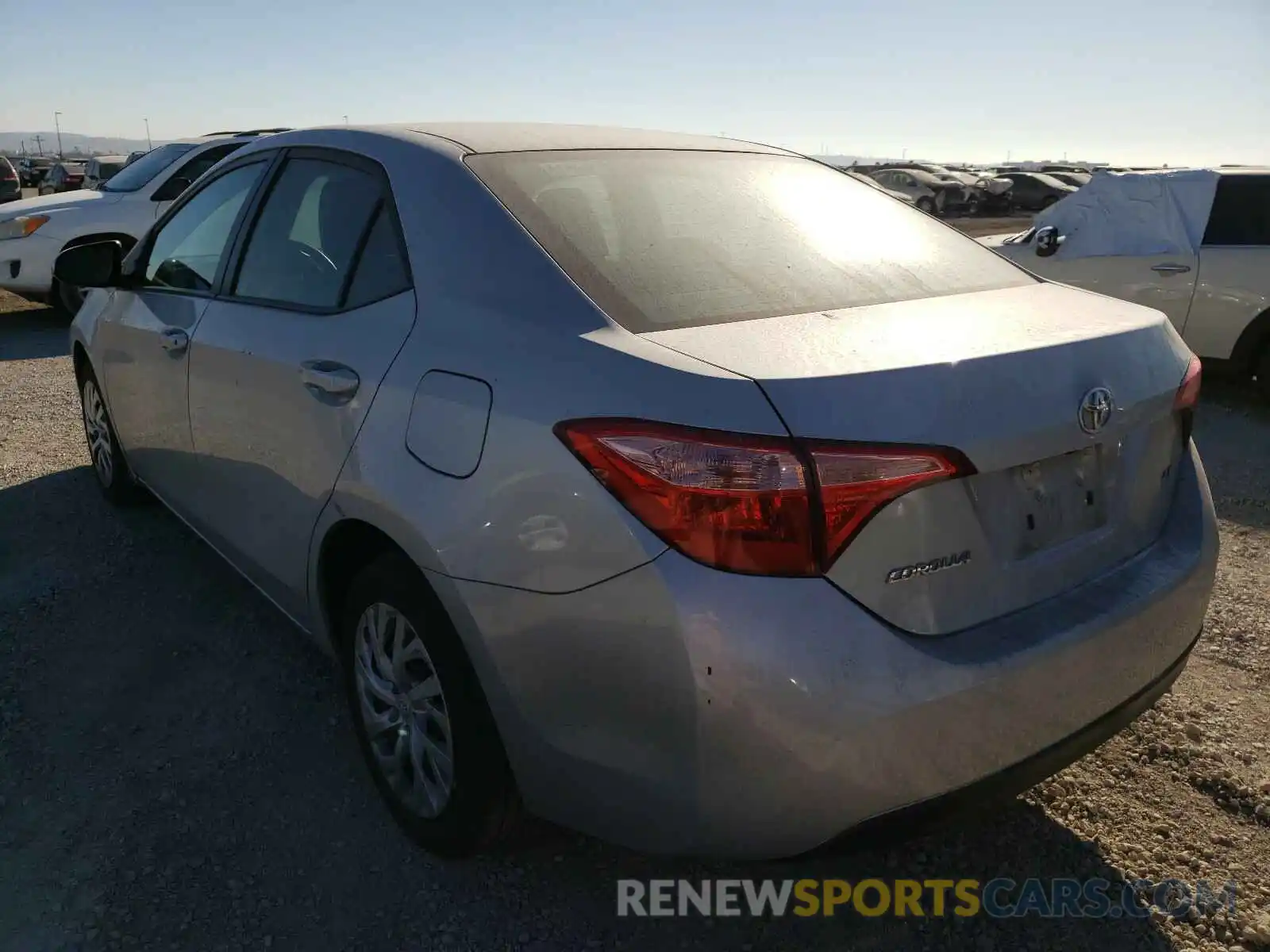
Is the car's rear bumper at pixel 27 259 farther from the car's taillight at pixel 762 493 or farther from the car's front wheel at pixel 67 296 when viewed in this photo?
the car's taillight at pixel 762 493

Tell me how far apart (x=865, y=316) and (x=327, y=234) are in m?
1.50

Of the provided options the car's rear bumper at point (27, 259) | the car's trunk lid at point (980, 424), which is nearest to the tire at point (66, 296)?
the car's rear bumper at point (27, 259)

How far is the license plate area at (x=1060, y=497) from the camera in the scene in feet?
5.96

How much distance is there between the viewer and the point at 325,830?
245 cm

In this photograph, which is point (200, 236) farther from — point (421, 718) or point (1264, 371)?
point (1264, 371)

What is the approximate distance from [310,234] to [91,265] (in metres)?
1.49

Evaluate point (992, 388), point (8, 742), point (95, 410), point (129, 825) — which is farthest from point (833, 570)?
point (95, 410)

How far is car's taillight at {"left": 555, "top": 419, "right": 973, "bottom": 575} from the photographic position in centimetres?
158

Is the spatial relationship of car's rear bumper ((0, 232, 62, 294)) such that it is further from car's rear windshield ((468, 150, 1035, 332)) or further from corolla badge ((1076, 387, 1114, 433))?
corolla badge ((1076, 387, 1114, 433))

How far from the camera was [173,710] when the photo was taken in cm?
296

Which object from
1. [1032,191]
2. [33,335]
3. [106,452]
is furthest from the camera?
[1032,191]

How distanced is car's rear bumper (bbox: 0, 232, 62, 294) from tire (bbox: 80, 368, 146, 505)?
516 cm

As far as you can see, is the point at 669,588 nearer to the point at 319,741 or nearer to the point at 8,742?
the point at 319,741

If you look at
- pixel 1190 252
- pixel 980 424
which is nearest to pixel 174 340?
pixel 980 424
